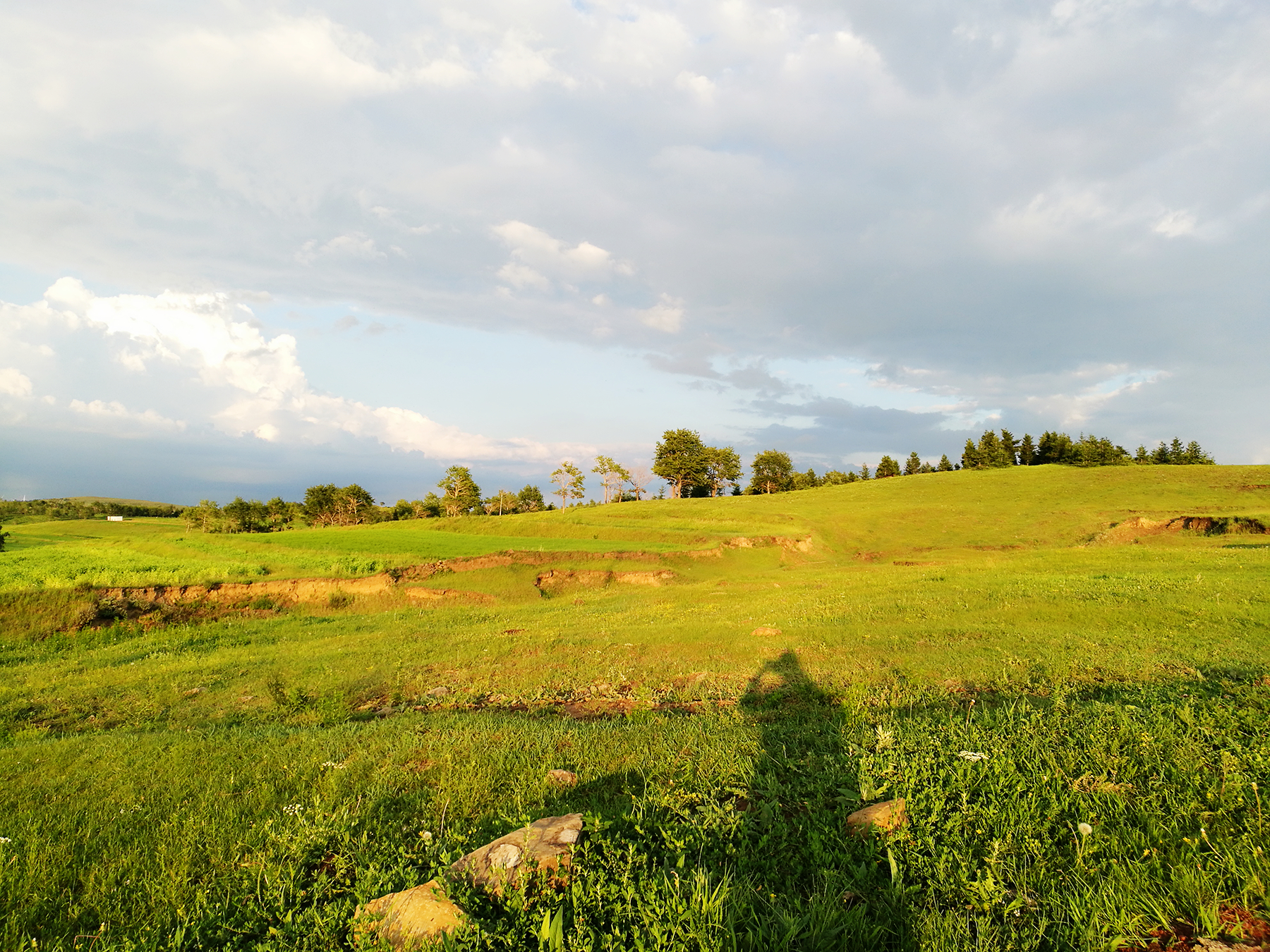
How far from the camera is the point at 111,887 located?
414 cm

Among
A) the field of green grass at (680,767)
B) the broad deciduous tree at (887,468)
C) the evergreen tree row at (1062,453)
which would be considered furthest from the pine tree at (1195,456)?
the field of green grass at (680,767)

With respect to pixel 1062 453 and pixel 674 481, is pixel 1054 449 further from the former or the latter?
pixel 674 481

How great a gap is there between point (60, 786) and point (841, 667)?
11446 millimetres

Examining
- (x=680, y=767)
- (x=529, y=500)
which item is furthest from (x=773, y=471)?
(x=680, y=767)

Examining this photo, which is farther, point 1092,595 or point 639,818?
point 1092,595

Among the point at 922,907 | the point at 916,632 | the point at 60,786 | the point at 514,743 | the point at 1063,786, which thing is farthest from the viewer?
the point at 916,632

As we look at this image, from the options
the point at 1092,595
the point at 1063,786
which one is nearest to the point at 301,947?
the point at 1063,786

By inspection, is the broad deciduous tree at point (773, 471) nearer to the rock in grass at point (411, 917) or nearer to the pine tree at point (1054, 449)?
the pine tree at point (1054, 449)

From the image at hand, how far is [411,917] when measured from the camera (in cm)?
337

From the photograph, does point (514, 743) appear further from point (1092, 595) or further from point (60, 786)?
point (1092, 595)

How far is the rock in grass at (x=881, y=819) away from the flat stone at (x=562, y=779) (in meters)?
2.77

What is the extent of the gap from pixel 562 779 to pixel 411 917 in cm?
267

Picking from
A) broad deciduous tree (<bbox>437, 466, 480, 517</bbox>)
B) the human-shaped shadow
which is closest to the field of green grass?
the human-shaped shadow

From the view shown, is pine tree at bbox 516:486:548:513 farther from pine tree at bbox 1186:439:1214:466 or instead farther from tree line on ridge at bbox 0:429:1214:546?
pine tree at bbox 1186:439:1214:466
